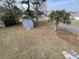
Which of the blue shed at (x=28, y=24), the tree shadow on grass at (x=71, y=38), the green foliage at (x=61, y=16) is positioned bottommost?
the tree shadow on grass at (x=71, y=38)

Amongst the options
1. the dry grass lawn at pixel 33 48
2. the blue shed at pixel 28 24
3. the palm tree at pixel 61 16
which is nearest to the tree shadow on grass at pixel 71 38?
the dry grass lawn at pixel 33 48

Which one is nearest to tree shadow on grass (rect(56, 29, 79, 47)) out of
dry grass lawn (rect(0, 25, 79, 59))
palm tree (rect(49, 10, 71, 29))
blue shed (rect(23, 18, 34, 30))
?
dry grass lawn (rect(0, 25, 79, 59))

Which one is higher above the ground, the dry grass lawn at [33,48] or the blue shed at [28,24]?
the blue shed at [28,24]

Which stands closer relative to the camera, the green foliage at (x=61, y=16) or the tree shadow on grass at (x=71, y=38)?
the tree shadow on grass at (x=71, y=38)

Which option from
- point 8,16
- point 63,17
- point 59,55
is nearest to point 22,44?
point 59,55

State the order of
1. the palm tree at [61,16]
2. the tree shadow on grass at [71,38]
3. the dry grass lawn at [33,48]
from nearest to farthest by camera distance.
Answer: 1. the dry grass lawn at [33,48]
2. the tree shadow on grass at [71,38]
3. the palm tree at [61,16]

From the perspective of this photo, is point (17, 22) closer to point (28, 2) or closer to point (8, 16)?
point (8, 16)

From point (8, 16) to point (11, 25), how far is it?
137cm

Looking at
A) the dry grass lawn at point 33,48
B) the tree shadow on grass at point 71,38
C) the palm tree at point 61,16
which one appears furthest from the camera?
the palm tree at point 61,16

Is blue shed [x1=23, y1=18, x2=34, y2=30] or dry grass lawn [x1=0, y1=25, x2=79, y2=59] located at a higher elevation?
blue shed [x1=23, y1=18, x2=34, y2=30]

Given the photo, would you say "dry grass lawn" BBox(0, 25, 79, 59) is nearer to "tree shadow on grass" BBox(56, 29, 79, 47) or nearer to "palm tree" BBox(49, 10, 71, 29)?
"tree shadow on grass" BBox(56, 29, 79, 47)

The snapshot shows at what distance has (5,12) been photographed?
20.8 meters

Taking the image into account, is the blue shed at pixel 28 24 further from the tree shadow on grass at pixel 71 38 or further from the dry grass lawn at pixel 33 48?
the dry grass lawn at pixel 33 48

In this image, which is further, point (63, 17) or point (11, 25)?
point (11, 25)
